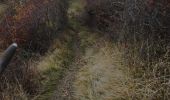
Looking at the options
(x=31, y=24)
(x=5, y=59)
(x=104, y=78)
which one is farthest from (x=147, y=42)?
(x=5, y=59)

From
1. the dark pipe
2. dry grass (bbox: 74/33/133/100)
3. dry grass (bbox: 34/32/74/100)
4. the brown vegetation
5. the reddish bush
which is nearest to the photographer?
the dark pipe

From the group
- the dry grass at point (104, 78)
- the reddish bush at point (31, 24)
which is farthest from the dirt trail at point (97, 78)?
the reddish bush at point (31, 24)

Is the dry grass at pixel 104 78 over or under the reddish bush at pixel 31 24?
under

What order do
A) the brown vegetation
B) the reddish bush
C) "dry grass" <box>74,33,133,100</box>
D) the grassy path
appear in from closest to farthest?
1. the brown vegetation
2. "dry grass" <box>74,33,133,100</box>
3. the grassy path
4. the reddish bush

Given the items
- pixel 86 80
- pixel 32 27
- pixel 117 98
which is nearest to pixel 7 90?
Result: pixel 86 80

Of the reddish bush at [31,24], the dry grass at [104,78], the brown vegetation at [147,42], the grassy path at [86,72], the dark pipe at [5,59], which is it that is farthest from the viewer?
the reddish bush at [31,24]

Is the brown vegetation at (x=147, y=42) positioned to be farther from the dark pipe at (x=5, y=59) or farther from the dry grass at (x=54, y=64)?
the dark pipe at (x=5, y=59)

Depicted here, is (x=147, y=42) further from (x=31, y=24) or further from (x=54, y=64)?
(x=31, y=24)

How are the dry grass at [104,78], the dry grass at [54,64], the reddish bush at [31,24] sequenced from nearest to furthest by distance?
1. the dry grass at [104,78]
2. the dry grass at [54,64]
3. the reddish bush at [31,24]

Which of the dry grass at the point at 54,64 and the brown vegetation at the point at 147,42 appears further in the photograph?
the dry grass at the point at 54,64

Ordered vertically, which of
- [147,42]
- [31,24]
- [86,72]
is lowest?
[86,72]

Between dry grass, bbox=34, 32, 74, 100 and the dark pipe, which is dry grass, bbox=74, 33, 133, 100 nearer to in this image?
dry grass, bbox=34, 32, 74, 100

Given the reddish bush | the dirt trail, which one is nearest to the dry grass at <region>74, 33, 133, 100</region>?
the dirt trail

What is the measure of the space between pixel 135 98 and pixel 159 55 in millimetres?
1591
